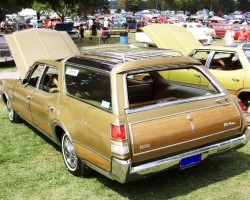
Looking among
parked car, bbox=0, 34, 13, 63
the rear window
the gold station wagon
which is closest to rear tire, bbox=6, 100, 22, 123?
the gold station wagon

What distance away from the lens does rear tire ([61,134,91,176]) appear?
4.63m

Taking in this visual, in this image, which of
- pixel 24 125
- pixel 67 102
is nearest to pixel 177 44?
pixel 24 125

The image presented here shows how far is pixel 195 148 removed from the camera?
4.20m

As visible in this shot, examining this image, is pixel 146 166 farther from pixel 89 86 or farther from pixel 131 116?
pixel 89 86

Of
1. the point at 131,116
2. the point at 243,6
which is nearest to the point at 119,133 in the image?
the point at 131,116

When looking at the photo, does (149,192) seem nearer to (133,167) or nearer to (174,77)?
(133,167)

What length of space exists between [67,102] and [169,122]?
1.47 metres

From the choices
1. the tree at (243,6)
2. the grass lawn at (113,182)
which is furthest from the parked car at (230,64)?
the tree at (243,6)

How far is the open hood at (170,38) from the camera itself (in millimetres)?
8894

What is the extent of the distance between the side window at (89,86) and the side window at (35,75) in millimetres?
1308

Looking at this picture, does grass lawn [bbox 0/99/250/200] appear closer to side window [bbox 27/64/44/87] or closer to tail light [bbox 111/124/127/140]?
tail light [bbox 111/124/127/140]

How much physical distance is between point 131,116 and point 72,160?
55.8 inches

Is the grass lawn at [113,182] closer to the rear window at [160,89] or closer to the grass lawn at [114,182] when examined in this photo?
the grass lawn at [114,182]

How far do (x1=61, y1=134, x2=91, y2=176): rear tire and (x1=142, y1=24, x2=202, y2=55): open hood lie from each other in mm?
4549
